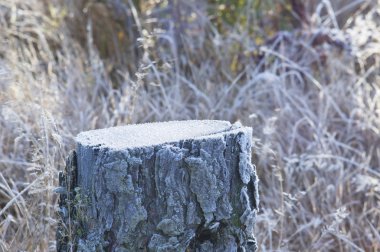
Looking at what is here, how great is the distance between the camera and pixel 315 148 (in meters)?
3.04

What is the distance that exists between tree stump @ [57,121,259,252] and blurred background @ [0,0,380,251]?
430 millimetres

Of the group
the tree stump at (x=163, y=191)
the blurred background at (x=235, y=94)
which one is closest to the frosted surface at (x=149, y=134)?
the tree stump at (x=163, y=191)

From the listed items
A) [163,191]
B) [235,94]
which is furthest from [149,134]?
[235,94]

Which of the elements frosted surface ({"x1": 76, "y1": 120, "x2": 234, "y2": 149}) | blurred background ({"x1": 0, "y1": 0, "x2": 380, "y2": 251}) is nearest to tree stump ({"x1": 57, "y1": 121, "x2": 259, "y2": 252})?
frosted surface ({"x1": 76, "y1": 120, "x2": 234, "y2": 149})

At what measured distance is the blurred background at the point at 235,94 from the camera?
8.40ft

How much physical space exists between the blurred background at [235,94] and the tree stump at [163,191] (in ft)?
1.41

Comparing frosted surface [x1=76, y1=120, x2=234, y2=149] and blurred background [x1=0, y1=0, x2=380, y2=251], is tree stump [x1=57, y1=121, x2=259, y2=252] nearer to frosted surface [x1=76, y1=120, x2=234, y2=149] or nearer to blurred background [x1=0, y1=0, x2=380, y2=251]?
frosted surface [x1=76, y1=120, x2=234, y2=149]

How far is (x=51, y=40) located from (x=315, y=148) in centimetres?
208

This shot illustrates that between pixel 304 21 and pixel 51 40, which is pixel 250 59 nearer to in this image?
pixel 304 21

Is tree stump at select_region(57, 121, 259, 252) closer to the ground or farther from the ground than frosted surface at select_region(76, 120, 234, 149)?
closer to the ground

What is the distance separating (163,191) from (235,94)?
219 centimetres

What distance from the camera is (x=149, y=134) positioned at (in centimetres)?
161

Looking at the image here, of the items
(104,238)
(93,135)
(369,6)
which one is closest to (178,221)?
(104,238)

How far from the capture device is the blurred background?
8.40 feet
